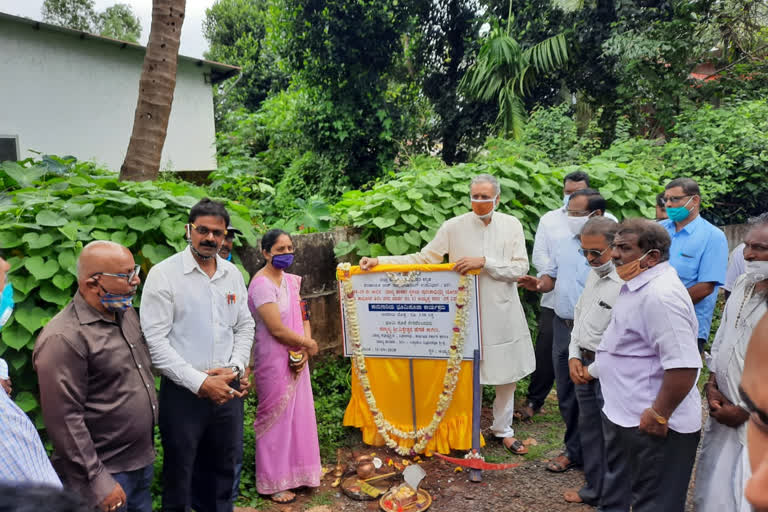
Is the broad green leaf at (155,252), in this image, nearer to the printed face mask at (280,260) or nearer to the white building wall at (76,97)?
the printed face mask at (280,260)

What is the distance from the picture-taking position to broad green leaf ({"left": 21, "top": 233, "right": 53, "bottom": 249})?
3311 millimetres

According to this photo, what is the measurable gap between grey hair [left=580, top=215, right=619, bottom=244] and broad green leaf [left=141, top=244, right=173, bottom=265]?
111 inches

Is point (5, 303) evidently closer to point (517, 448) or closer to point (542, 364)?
point (517, 448)

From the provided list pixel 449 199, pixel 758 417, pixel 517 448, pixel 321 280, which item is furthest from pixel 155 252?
pixel 758 417

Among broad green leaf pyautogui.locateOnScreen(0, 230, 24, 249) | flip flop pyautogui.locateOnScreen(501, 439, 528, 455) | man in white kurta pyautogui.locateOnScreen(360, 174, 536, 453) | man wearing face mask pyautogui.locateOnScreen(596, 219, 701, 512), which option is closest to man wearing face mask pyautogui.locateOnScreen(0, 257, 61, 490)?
broad green leaf pyautogui.locateOnScreen(0, 230, 24, 249)

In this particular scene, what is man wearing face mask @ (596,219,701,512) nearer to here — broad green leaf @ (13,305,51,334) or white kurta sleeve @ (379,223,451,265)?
white kurta sleeve @ (379,223,451,265)

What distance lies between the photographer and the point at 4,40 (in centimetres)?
1077

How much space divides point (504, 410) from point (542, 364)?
0.74m

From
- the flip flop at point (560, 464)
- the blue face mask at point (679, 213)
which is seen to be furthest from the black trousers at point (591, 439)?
the blue face mask at point (679, 213)

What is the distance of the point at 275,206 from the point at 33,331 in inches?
288

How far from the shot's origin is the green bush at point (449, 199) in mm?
5176

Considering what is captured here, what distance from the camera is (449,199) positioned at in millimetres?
5512

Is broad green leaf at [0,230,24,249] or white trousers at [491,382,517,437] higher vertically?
broad green leaf at [0,230,24,249]

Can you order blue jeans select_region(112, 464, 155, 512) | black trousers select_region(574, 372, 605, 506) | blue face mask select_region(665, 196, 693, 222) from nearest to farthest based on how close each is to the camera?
1. blue jeans select_region(112, 464, 155, 512)
2. black trousers select_region(574, 372, 605, 506)
3. blue face mask select_region(665, 196, 693, 222)
